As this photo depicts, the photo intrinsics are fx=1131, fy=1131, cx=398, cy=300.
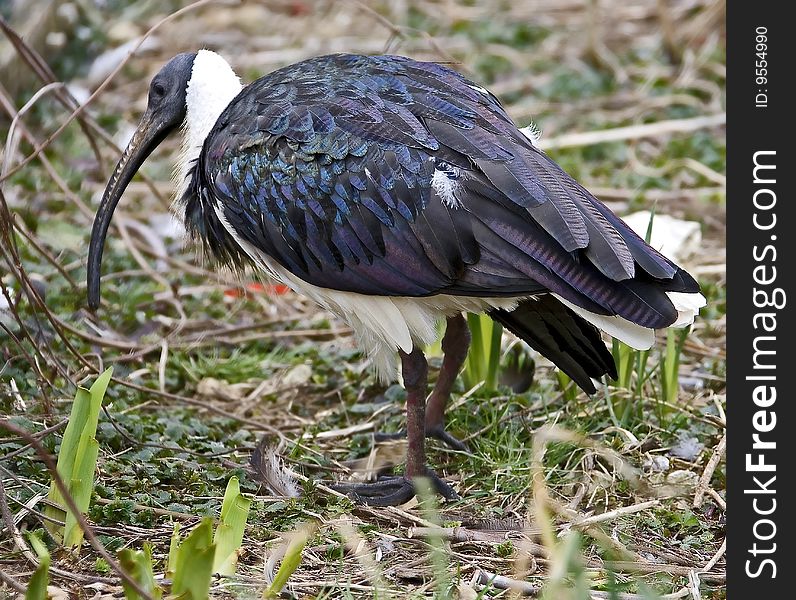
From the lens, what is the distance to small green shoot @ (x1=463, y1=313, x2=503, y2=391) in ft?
15.9

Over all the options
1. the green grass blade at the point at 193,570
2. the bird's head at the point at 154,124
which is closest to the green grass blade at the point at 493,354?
the bird's head at the point at 154,124

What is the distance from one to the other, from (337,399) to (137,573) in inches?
89.3

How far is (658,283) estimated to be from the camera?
3.85 m

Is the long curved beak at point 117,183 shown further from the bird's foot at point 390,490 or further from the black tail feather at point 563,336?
the black tail feather at point 563,336

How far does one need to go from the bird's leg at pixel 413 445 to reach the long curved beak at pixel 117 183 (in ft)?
4.29

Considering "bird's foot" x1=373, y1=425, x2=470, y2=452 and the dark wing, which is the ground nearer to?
"bird's foot" x1=373, y1=425, x2=470, y2=452

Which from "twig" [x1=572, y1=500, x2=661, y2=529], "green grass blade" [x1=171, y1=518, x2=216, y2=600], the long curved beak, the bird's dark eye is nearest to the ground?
"twig" [x1=572, y1=500, x2=661, y2=529]

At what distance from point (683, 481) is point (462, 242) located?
1.44 m

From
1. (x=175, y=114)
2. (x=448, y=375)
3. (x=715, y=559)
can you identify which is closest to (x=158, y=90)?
(x=175, y=114)

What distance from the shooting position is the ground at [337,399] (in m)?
3.79

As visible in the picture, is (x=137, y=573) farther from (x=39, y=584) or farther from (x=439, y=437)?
(x=439, y=437)

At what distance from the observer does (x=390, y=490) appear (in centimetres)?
440
